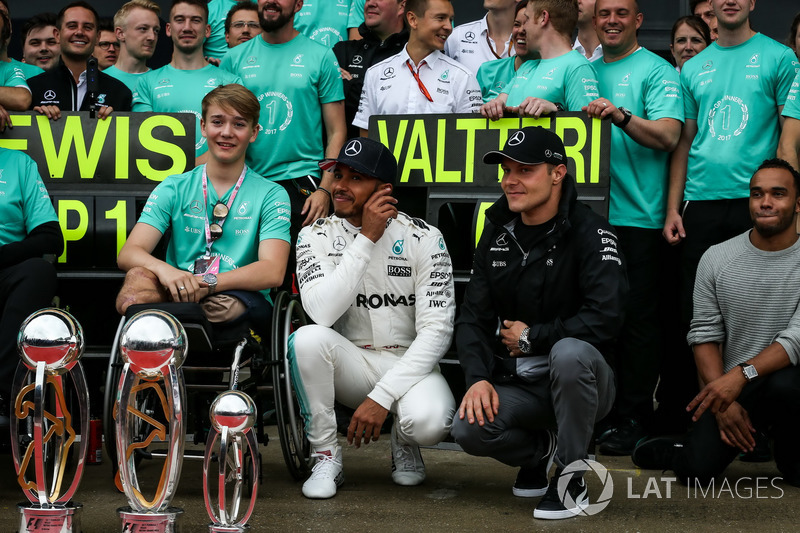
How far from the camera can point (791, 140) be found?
17.4 feet

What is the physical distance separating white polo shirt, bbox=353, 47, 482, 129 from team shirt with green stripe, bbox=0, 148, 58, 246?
1982mm

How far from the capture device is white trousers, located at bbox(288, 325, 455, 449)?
173 inches

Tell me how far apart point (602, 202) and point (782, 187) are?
91 centimetres

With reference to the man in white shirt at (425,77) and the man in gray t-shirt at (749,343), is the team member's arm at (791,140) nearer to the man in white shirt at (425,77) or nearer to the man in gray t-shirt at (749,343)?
the man in gray t-shirt at (749,343)

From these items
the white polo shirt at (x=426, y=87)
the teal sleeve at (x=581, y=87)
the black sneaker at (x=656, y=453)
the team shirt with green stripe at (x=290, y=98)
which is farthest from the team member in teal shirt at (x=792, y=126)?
the team shirt with green stripe at (x=290, y=98)

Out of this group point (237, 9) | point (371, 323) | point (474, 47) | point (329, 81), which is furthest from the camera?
point (237, 9)

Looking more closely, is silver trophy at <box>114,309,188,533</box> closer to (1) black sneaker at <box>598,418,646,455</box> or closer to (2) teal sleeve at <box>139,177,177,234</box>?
(2) teal sleeve at <box>139,177,177,234</box>

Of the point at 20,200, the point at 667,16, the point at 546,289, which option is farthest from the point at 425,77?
the point at 667,16

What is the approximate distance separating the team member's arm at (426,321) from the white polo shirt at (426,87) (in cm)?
152

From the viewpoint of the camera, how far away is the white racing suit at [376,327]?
4.43 metres

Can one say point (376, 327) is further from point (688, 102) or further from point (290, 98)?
point (688, 102)

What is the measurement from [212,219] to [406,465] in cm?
152

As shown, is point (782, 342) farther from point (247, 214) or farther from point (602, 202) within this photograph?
point (247, 214)

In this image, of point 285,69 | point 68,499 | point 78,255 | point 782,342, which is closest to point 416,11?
point 285,69
